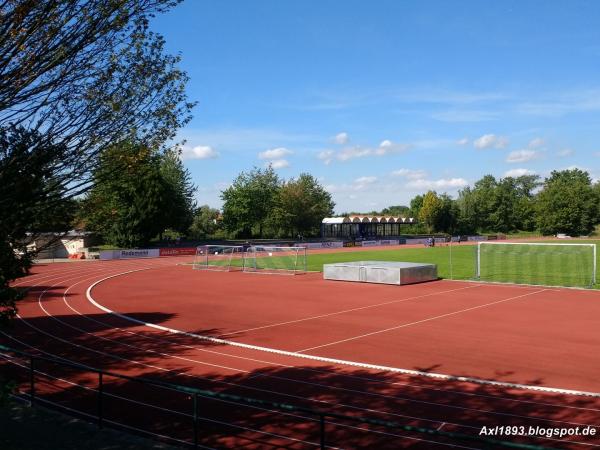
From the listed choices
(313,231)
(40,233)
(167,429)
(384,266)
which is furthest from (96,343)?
(313,231)

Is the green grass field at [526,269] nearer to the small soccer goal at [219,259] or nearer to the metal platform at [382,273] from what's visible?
the metal platform at [382,273]

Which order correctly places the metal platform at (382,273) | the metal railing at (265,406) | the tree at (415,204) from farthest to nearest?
the tree at (415,204) → the metal platform at (382,273) → the metal railing at (265,406)

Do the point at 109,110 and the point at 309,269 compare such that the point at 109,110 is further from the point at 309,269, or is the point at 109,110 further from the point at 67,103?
the point at 309,269

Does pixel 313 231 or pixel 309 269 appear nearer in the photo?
pixel 309 269

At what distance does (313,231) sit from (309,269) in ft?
Result: 186

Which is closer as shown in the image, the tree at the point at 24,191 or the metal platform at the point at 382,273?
the tree at the point at 24,191

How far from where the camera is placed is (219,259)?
5284 cm

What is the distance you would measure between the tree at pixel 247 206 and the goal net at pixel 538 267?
42706mm

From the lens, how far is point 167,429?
9461 mm

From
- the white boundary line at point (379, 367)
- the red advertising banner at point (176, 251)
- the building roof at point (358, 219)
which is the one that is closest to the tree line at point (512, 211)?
the building roof at point (358, 219)

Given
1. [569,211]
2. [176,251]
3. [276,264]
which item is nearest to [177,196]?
[176,251]

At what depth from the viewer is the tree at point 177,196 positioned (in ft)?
217

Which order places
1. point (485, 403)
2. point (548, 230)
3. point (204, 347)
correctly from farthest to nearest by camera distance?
1. point (548, 230)
2. point (204, 347)
3. point (485, 403)

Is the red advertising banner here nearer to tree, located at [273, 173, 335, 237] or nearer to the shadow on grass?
tree, located at [273, 173, 335, 237]
